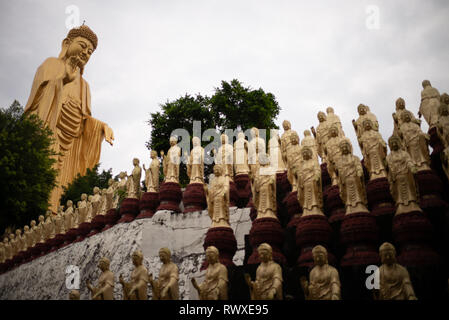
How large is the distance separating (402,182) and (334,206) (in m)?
1.73

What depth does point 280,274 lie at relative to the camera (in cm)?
787

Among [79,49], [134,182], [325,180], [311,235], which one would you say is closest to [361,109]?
[325,180]

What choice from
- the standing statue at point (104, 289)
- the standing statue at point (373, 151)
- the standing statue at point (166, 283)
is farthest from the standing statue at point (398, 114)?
the standing statue at point (104, 289)

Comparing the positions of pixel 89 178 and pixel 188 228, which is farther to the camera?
pixel 89 178

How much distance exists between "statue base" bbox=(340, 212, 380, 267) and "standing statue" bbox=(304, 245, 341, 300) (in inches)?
45.0

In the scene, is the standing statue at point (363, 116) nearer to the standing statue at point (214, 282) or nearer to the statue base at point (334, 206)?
the statue base at point (334, 206)

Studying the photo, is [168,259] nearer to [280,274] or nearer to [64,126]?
[280,274]

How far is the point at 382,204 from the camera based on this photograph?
9.70 m

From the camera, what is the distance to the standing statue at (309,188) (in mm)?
9734

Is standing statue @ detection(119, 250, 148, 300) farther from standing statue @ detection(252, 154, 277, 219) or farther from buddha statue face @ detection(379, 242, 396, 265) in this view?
buddha statue face @ detection(379, 242, 396, 265)

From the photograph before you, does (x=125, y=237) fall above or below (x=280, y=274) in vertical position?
above

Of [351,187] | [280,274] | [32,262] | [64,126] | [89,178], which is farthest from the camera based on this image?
[64,126]

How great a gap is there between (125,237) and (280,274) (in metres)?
6.49
